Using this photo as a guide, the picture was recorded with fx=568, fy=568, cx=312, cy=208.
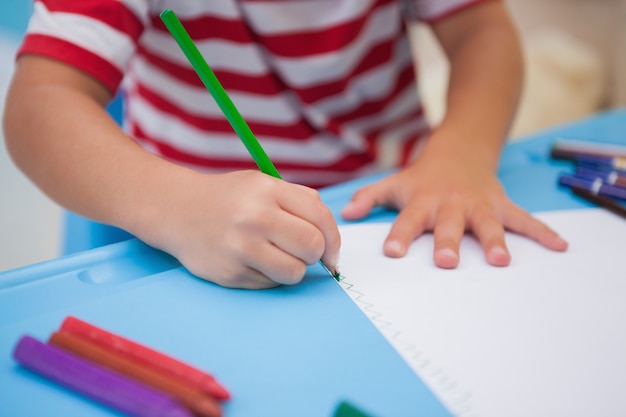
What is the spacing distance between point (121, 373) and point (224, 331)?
0.05 meters

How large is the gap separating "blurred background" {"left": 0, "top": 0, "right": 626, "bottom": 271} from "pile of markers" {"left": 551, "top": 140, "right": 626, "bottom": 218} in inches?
21.6

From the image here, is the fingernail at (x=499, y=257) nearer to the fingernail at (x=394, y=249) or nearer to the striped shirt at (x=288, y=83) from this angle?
the fingernail at (x=394, y=249)

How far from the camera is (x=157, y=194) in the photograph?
0.31 metres

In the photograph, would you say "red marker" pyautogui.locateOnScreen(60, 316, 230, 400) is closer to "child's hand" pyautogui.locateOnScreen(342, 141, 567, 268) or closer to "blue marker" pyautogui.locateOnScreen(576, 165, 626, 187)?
"child's hand" pyautogui.locateOnScreen(342, 141, 567, 268)

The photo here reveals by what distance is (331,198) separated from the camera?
0.41 meters

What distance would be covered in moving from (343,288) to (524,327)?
92 millimetres

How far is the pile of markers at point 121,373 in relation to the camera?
21cm

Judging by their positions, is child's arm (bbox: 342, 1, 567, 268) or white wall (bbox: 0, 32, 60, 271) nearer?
child's arm (bbox: 342, 1, 567, 268)

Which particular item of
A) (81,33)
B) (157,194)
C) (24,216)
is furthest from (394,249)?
(24,216)

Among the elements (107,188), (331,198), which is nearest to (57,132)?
(107,188)

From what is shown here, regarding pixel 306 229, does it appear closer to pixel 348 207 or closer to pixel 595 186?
pixel 348 207

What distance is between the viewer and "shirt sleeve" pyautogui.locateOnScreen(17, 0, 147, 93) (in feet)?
1.23

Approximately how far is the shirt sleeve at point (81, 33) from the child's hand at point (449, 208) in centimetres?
19

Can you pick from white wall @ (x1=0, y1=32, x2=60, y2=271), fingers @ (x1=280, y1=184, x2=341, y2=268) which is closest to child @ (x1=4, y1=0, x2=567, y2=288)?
fingers @ (x1=280, y1=184, x2=341, y2=268)
